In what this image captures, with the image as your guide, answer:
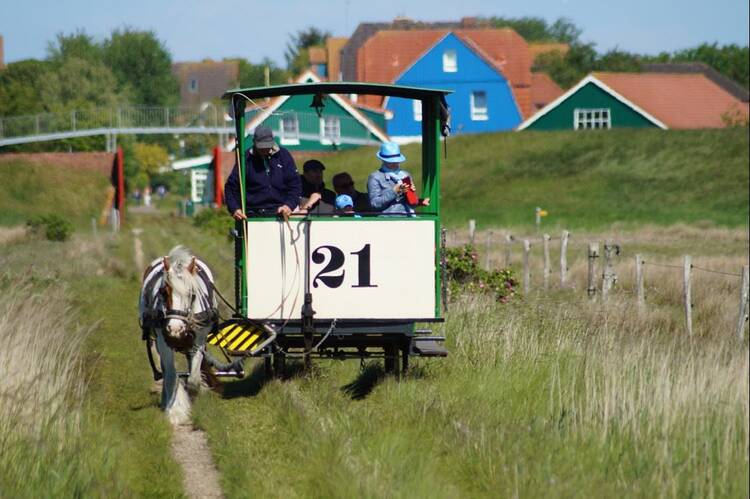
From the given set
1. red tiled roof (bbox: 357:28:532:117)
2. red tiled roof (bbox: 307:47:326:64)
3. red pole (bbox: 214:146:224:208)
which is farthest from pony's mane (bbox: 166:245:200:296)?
red tiled roof (bbox: 307:47:326:64)

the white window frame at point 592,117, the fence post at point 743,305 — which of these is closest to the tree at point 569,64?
the white window frame at point 592,117

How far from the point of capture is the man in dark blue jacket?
1352cm

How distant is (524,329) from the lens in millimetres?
14742

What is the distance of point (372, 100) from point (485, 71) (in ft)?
59.7

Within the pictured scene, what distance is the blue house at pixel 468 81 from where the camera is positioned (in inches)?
3393

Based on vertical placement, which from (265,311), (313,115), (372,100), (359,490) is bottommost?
(359,490)

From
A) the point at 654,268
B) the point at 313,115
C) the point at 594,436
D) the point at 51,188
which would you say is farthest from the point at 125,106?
the point at 594,436

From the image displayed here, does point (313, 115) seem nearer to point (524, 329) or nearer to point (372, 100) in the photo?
point (524, 329)

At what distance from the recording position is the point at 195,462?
11078 mm

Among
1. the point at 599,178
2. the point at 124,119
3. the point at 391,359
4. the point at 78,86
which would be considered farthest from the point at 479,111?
the point at 391,359

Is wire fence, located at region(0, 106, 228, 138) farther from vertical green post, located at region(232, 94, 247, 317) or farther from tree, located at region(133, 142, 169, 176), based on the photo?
tree, located at region(133, 142, 169, 176)

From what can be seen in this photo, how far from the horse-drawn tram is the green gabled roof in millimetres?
12

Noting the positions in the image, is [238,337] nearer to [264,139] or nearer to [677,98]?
[264,139]

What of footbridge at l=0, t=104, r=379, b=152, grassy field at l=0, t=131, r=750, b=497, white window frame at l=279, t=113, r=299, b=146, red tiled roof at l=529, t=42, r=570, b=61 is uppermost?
red tiled roof at l=529, t=42, r=570, b=61
